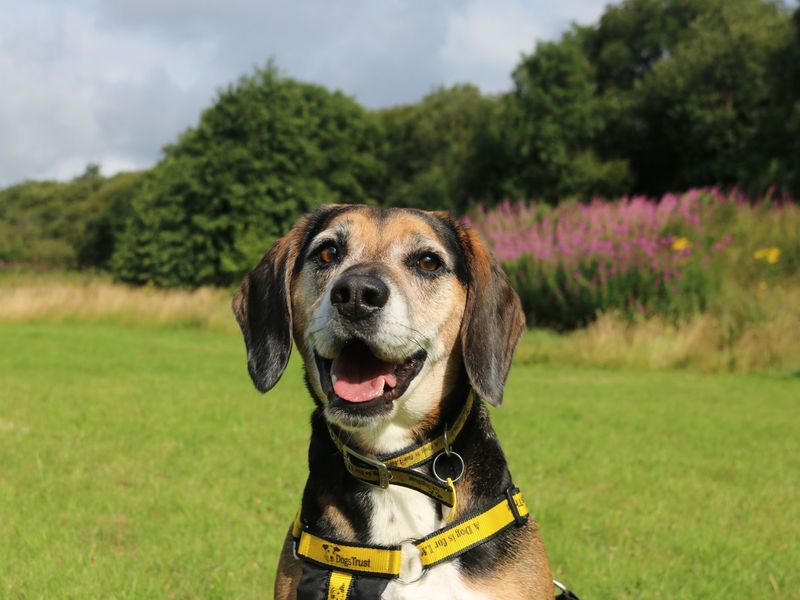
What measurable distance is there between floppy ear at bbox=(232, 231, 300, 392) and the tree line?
2981cm

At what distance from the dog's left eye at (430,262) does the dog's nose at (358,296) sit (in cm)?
50

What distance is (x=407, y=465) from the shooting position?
3.27m

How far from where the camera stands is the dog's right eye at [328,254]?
375 cm

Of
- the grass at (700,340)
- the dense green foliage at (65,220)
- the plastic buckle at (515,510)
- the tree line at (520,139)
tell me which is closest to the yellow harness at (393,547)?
the plastic buckle at (515,510)

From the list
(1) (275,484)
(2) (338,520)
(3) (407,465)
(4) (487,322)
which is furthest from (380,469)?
(1) (275,484)

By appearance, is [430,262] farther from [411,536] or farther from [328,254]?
[411,536]

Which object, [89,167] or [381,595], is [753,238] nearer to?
[381,595]

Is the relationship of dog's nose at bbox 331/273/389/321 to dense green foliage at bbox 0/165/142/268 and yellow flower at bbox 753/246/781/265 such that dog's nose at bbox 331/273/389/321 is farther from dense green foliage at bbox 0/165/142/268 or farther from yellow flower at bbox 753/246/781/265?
dense green foliage at bbox 0/165/142/268

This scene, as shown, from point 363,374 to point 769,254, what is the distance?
712 inches

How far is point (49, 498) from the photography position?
20.3ft

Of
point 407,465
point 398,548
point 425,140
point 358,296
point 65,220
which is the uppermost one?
point 425,140

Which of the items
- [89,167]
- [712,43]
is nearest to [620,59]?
[712,43]

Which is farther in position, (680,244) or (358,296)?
(680,244)

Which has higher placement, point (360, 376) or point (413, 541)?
point (360, 376)
